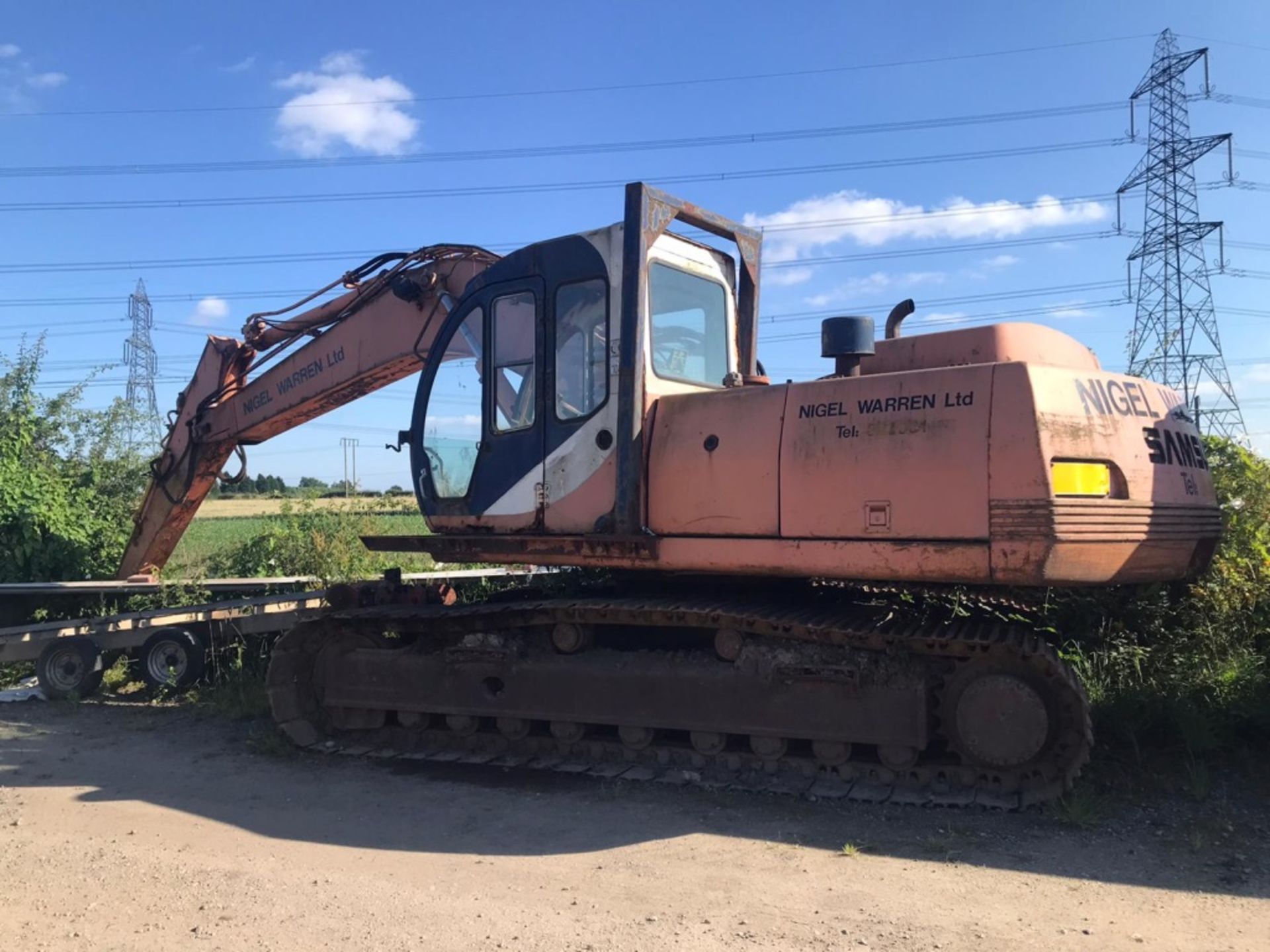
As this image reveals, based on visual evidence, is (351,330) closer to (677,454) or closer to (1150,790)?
(677,454)

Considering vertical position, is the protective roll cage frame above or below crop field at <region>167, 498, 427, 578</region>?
above

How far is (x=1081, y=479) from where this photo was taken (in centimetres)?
462

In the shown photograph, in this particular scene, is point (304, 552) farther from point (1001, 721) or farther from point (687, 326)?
point (1001, 721)

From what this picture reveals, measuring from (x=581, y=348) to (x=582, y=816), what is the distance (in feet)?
9.12

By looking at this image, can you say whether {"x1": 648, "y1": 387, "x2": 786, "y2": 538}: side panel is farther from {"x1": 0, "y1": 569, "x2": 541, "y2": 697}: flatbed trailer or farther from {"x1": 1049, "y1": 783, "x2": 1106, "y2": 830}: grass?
{"x1": 0, "y1": 569, "x2": 541, "y2": 697}: flatbed trailer

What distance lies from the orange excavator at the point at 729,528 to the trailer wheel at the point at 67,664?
2.84 m

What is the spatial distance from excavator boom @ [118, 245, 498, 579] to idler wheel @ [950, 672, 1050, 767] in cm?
453

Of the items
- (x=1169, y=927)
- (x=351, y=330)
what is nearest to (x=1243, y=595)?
(x=1169, y=927)

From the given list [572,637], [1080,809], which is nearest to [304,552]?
[572,637]

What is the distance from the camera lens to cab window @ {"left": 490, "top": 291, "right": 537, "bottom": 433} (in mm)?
6219

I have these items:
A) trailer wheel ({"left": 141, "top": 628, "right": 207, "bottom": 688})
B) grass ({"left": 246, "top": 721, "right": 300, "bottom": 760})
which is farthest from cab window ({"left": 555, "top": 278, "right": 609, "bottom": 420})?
trailer wheel ({"left": 141, "top": 628, "right": 207, "bottom": 688})

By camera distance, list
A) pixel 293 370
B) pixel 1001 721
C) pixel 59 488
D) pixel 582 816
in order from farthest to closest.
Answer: pixel 59 488 → pixel 293 370 → pixel 582 816 → pixel 1001 721

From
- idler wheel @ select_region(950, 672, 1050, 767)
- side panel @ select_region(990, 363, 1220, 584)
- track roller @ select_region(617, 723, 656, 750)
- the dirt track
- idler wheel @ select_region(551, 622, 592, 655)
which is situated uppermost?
side panel @ select_region(990, 363, 1220, 584)

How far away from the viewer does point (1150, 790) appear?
504cm
